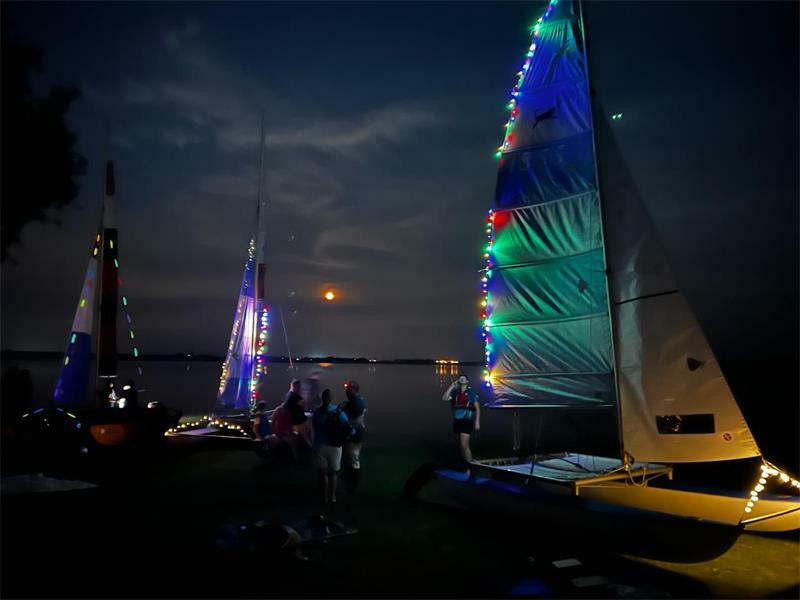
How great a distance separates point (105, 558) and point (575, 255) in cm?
857

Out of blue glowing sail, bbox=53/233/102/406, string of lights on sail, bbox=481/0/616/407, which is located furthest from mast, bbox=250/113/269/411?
string of lights on sail, bbox=481/0/616/407

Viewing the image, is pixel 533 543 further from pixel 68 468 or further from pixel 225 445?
pixel 68 468

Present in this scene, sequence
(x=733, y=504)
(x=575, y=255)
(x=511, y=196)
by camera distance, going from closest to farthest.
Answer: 1. (x=733, y=504)
2. (x=575, y=255)
3. (x=511, y=196)

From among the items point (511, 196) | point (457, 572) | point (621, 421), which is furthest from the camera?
point (511, 196)

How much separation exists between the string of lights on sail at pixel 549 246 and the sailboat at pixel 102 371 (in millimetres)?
8942

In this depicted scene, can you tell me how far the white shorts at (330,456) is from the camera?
33.2 feet

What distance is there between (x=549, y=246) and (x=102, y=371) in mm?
11961

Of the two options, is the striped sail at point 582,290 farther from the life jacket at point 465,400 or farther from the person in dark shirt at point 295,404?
the person in dark shirt at point 295,404

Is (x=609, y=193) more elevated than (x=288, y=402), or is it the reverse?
(x=609, y=193)

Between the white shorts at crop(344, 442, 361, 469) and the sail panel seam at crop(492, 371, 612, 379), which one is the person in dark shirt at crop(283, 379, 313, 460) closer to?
A: the white shorts at crop(344, 442, 361, 469)

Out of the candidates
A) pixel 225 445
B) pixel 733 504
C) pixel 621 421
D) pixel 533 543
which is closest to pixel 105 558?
pixel 533 543

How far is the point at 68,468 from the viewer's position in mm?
13078

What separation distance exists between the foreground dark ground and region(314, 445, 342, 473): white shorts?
2.29 ft

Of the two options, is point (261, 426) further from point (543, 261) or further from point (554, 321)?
point (543, 261)
